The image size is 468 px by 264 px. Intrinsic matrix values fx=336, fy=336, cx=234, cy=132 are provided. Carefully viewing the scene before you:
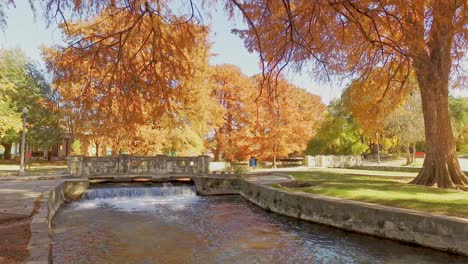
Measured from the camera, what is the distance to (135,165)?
875 inches

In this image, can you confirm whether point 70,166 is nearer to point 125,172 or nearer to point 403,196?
point 125,172

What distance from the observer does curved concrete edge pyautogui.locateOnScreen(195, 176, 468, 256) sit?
8070 mm

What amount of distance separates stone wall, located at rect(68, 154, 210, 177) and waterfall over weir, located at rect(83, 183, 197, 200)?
3.21 m

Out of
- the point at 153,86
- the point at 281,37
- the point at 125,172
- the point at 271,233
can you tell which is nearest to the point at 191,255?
the point at 271,233

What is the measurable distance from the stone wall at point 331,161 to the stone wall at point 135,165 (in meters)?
15.4

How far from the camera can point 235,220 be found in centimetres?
1227

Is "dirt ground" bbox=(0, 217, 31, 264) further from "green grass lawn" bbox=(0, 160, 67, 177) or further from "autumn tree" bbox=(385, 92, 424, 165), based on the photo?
"autumn tree" bbox=(385, 92, 424, 165)

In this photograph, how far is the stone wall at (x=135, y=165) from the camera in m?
20.7

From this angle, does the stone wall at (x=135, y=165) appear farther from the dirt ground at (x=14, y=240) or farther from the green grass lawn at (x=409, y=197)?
the dirt ground at (x=14, y=240)

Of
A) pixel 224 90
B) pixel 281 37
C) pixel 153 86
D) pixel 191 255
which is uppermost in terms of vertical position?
pixel 224 90

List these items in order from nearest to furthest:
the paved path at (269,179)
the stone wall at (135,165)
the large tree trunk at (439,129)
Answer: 1. the large tree trunk at (439,129)
2. the paved path at (269,179)
3. the stone wall at (135,165)

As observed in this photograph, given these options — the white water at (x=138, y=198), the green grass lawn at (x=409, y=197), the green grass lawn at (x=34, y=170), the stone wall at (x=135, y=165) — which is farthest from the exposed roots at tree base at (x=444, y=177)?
the green grass lawn at (x=34, y=170)

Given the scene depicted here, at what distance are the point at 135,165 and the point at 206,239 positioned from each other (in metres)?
13.9

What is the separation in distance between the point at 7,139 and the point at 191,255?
125 feet
